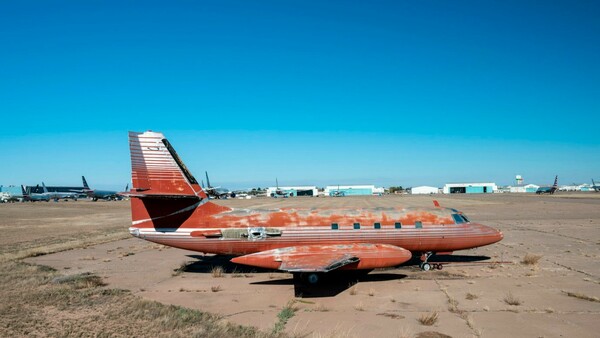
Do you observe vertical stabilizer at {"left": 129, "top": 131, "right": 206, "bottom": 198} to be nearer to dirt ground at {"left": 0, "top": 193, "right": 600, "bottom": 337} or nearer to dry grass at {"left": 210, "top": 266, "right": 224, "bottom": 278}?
dry grass at {"left": 210, "top": 266, "right": 224, "bottom": 278}

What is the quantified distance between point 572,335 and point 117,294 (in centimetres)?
1410

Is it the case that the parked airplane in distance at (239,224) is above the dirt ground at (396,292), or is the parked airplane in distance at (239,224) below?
above

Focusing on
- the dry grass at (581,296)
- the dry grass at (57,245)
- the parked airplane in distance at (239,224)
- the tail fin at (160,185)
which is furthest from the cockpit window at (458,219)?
the dry grass at (57,245)

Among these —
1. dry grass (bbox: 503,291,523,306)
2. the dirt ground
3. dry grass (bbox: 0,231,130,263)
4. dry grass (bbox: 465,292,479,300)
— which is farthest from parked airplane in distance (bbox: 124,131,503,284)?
dry grass (bbox: 0,231,130,263)

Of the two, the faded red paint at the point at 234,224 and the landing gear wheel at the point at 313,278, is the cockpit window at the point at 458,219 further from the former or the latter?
the landing gear wheel at the point at 313,278

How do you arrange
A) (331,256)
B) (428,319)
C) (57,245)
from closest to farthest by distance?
(428,319) < (331,256) < (57,245)

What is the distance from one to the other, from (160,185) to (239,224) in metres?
3.90

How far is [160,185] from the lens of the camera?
1648cm

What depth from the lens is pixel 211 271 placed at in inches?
698

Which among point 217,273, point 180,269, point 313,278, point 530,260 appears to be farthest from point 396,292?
point 180,269

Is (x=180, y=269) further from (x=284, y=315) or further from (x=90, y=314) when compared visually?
(x=284, y=315)

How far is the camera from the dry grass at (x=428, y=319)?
1030 cm

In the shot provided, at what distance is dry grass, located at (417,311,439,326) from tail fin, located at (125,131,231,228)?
1017cm

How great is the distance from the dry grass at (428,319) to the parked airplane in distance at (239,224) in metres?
4.95
